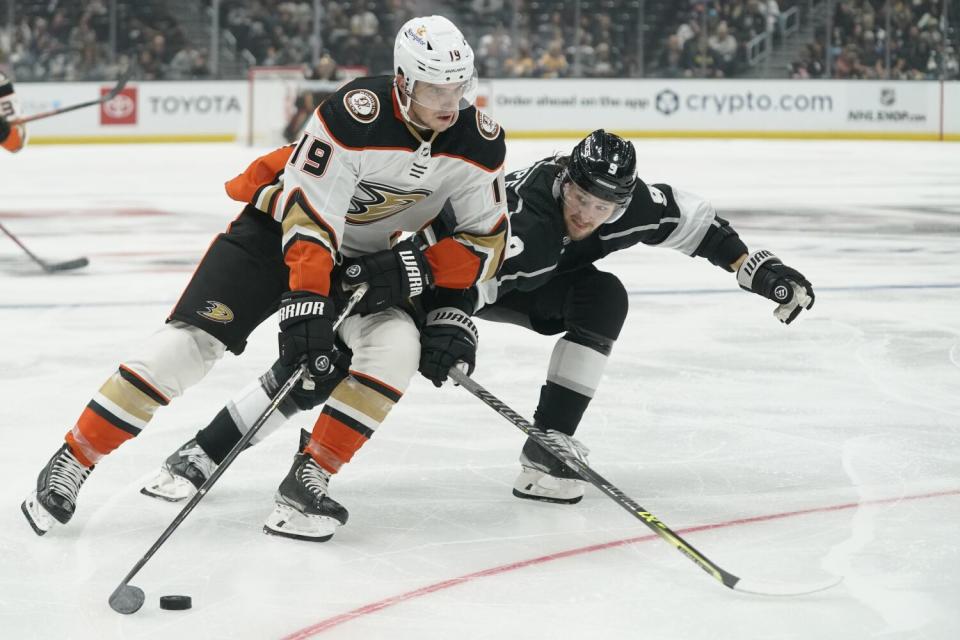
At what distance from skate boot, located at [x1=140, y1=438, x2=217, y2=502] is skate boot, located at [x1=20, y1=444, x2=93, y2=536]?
0.75 feet

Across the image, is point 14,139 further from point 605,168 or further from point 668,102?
point 668,102

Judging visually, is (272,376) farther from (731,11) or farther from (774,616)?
(731,11)

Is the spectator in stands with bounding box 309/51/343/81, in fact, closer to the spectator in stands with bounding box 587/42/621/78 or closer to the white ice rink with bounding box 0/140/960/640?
the spectator in stands with bounding box 587/42/621/78

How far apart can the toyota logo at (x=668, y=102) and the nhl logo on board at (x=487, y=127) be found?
41.9 feet

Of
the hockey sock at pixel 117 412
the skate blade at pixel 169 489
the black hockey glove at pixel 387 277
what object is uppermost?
the black hockey glove at pixel 387 277

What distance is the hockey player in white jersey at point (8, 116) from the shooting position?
551 cm

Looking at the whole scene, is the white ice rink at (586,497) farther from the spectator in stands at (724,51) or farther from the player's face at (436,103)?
the spectator in stands at (724,51)

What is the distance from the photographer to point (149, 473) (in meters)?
2.95

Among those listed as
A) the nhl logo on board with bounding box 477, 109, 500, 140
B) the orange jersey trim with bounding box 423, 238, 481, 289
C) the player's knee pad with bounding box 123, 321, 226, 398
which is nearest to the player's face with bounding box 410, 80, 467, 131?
the nhl logo on board with bounding box 477, 109, 500, 140

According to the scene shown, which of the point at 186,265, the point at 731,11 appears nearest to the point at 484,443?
the point at 186,265

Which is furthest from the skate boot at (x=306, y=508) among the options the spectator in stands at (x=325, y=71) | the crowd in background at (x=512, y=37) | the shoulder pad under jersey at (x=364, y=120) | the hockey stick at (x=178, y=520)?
the crowd in background at (x=512, y=37)

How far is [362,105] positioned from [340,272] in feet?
1.11

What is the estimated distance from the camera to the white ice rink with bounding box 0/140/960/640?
216cm

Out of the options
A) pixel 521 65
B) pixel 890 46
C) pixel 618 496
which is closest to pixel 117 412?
pixel 618 496
